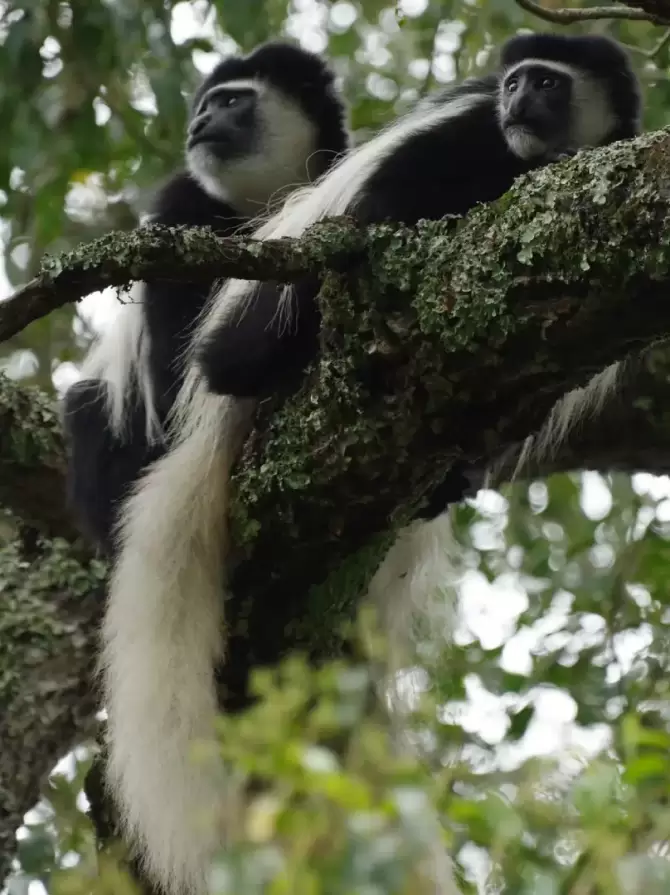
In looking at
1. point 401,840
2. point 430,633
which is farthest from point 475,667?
point 401,840

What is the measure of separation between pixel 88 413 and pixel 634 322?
1134mm

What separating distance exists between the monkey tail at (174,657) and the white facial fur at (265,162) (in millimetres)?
560

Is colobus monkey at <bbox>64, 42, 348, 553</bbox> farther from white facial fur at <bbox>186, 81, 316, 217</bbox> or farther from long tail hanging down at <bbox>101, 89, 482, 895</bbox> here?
long tail hanging down at <bbox>101, 89, 482, 895</bbox>

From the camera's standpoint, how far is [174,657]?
1608mm

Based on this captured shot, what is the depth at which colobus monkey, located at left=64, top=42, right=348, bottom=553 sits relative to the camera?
6.31 ft

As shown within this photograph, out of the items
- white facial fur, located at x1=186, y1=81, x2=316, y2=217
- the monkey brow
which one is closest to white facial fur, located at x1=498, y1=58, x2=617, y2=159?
white facial fur, located at x1=186, y1=81, x2=316, y2=217

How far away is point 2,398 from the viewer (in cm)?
191

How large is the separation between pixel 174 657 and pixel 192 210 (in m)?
0.91

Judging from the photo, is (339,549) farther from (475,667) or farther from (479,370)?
(475,667)

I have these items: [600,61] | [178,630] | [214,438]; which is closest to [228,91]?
[600,61]

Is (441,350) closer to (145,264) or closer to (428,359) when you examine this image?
(428,359)

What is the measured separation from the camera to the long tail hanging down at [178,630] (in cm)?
156

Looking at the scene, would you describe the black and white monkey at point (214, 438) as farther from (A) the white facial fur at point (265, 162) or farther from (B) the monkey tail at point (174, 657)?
(A) the white facial fur at point (265, 162)

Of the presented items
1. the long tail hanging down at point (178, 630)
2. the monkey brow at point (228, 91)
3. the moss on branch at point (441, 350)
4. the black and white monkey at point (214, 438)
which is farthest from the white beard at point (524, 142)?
the monkey brow at point (228, 91)
